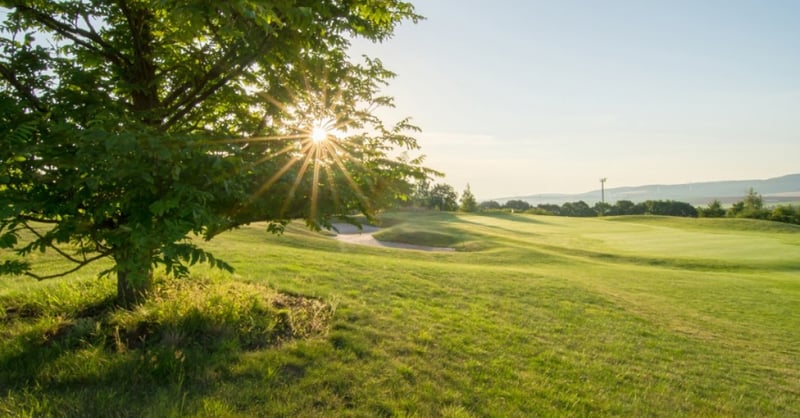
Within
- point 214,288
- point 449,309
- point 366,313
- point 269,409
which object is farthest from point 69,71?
point 449,309

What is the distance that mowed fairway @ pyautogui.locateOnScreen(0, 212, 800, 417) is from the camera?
4062 mm

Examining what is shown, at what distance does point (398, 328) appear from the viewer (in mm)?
6727

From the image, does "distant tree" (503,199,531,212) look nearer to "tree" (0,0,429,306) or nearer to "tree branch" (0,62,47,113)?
"tree" (0,0,429,306)

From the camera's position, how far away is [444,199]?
75.6 meters

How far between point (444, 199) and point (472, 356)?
7004 centimetres

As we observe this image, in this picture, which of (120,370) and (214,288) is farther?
Answer: (214,288)

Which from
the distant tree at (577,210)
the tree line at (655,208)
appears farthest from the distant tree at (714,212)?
the distant tree at (577,210)

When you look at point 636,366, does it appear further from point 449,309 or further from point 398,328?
point 398,328

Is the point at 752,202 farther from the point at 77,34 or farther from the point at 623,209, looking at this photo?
the point at 77,34

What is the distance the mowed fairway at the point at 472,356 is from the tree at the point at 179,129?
1.27 m

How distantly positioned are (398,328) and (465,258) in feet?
48.1

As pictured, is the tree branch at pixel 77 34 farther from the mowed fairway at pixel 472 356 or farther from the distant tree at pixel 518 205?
the distant tree at pixel 518 205

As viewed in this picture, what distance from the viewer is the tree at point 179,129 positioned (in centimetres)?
316

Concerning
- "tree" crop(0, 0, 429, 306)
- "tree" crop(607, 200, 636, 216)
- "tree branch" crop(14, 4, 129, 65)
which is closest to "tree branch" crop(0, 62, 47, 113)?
"tree" crop(0, 0, 429, 306)
